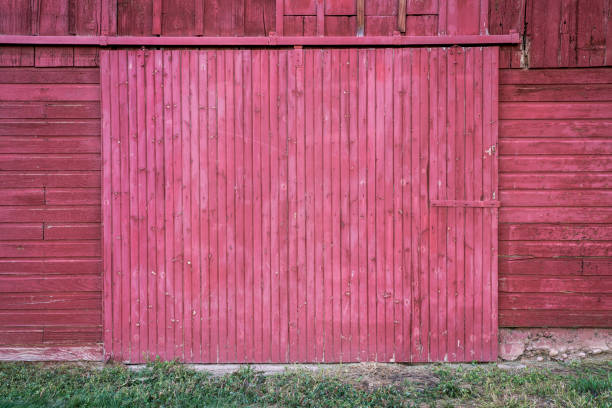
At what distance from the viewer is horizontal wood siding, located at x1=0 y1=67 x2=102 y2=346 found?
508cm

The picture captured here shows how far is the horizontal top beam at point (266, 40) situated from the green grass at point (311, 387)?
341 cm

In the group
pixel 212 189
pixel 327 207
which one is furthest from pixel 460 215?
pixel 212 189

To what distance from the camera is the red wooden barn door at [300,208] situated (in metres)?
5.05

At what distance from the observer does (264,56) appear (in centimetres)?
508

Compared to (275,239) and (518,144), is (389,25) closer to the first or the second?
(518,144)

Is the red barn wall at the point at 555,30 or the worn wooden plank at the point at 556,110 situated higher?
the red barn wall at the point at 555,30

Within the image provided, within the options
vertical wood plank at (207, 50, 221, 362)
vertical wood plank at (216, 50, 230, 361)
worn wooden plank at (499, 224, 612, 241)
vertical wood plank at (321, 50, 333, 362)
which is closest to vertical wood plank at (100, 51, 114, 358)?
vertical wood plank at (207, 50, 221, 362)

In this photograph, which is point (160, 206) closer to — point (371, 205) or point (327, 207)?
point (327, 207)

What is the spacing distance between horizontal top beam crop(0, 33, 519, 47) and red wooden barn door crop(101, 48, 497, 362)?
9 cm

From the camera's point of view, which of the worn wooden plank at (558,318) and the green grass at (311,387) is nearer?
the green grass at (311,387)

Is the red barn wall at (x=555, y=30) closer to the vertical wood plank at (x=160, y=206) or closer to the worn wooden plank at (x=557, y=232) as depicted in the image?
the worn wooden plank at (x=557, y=232)

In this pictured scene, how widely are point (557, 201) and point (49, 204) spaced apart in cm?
549

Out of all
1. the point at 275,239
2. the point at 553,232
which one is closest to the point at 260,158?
the point at 275,239

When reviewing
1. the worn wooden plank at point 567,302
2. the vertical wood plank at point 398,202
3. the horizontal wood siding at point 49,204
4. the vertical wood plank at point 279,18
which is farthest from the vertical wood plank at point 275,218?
the worn wooden plank at point 567,302
